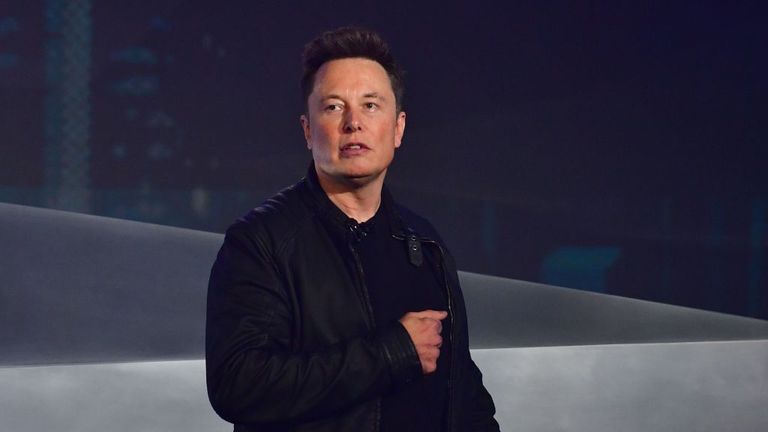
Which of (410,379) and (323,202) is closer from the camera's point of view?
(410,379)

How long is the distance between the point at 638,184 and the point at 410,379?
2.60 metres

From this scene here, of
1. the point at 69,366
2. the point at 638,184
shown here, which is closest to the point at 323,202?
the point at 69,366

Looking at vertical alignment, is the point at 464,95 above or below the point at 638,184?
above

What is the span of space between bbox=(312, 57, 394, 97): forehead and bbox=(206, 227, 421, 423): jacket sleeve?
0.29 metres

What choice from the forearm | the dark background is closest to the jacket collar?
the forearm

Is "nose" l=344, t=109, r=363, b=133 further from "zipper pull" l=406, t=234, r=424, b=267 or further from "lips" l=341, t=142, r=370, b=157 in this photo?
"zipper pull" l=406, t=234, r=424, b=267

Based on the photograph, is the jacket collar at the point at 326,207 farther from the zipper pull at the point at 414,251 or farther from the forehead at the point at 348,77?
the forehead at the point at 348,77

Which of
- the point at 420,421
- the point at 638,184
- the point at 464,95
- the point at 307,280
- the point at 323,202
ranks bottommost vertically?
the point at 420,421

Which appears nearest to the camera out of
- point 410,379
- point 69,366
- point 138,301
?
point 410,379

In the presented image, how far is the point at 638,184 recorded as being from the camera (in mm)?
3676

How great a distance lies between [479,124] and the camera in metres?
3.50

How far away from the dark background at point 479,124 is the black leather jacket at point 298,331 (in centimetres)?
180

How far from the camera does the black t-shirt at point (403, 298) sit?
1.39m

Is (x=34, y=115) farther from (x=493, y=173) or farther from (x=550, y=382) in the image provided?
(x=550, y=382)
